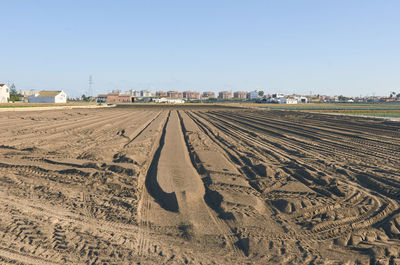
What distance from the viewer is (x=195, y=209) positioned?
18.7 feet

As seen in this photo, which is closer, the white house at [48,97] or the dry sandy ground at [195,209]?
the dry sandy ground at [195,209]

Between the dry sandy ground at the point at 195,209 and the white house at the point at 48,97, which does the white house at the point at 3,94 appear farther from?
the dry sandy ground at the point at 195,209

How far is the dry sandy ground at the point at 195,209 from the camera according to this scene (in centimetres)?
416

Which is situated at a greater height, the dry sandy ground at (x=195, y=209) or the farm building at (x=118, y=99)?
the farm building at (x=118, y=99)

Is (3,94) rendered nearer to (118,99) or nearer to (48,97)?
(48,97)

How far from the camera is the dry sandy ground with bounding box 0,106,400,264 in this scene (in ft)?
13.6

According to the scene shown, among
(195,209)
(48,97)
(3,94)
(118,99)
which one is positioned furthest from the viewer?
(118,99)

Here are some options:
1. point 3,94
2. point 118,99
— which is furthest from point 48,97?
point 118,99

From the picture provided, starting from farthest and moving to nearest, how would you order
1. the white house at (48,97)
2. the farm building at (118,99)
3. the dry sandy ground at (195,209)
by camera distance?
the farm building at (118,99)
the white house at (48,97)
the dry sandy ground at (195,209)

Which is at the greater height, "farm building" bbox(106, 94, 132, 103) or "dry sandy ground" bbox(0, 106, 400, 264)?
"farm building" bbox(106, 94, 132, 103)

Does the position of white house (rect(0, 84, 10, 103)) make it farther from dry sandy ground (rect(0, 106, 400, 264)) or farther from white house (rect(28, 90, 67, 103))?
dry sandy ground (rect(0, 106, 400, 264))

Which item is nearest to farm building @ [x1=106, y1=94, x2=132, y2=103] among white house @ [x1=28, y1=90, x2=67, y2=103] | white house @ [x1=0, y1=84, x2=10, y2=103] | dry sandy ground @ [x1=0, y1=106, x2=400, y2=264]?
white house @ [x1=28, y1=90, x2=67, y2=103]

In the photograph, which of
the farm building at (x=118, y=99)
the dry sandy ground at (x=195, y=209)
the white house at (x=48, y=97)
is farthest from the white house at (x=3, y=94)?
the dry sandy ground at (x=195, y=209)

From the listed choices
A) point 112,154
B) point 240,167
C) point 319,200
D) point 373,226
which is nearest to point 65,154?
point 112,154
